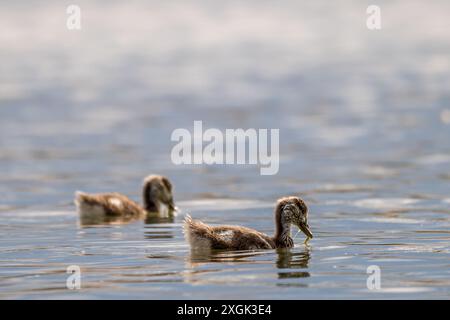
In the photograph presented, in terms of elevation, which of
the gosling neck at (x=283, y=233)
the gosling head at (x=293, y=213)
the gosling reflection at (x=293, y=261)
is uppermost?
the gosling head at (x=293, y=213)

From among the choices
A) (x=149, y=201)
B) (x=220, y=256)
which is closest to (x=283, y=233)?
(x=220, y=256)

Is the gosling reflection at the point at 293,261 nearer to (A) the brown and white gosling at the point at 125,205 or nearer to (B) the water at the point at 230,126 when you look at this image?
(B) the water at the point at 230,126

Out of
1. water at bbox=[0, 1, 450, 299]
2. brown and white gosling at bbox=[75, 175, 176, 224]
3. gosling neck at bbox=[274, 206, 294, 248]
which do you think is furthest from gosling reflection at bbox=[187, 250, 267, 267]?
brown and white gosling at bbox=[75, 175, 176, 224]

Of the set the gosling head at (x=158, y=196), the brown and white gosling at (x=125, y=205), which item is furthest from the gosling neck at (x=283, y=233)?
the gosling head at (x=158, y=196)

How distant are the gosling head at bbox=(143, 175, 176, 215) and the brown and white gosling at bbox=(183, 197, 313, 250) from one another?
238 inches

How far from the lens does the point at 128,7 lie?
66562 mm

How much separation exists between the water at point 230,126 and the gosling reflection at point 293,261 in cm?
5

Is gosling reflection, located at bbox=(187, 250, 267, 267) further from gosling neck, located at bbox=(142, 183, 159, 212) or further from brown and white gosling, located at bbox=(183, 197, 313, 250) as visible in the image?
gosling neck, located at bbox=(142, 183, 159, 212)

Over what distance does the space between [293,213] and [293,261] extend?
1.49 meters

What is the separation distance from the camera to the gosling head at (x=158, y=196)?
944 inches

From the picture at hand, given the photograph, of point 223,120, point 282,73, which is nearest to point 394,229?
point 223,120

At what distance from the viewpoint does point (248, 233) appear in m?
17.4

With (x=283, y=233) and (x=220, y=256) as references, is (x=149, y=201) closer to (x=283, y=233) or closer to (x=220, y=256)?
(x=283, y=233)

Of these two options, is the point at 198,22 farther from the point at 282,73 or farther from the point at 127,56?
the point at 282,73
